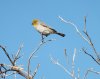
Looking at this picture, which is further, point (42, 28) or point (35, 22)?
point (35, 22)

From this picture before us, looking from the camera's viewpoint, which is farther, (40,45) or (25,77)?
(40,45)

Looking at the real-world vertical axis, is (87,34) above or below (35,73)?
above

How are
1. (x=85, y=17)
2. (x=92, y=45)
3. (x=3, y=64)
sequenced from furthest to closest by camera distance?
(x=3, y=64) < (x=85, y=17) < (x=92, y=45)

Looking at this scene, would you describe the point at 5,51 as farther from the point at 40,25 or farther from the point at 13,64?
the point at 40,25

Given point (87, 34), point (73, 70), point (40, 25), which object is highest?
point (87, 34)

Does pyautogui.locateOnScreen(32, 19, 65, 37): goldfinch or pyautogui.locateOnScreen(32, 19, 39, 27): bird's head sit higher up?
pyautogui.locateOnScreen(32, 19, 39, 27): bird's head

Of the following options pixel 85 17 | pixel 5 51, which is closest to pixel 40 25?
pixel 5 51

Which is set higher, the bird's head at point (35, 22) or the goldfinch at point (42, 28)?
the bird's head at point (35, 22)

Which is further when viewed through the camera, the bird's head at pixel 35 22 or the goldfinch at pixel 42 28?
the bird's head at pixel 35 22

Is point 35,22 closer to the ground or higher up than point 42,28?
higher up

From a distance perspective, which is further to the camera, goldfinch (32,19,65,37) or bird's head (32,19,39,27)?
bird's head (32,19,39,27)

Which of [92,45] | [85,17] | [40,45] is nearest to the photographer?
[92,45]

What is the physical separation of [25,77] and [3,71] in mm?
315

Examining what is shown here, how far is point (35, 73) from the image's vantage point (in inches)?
152
